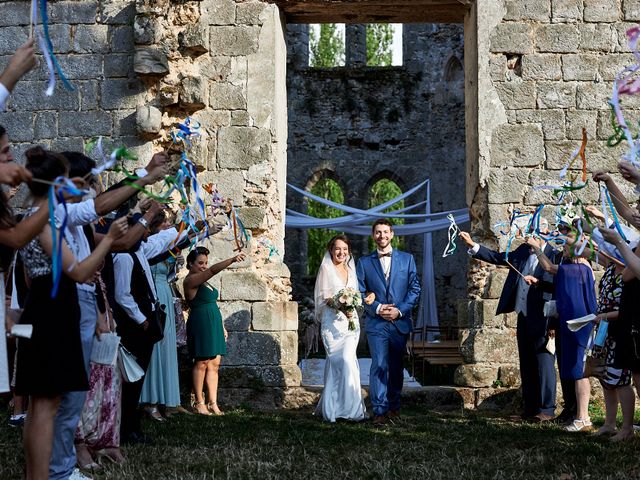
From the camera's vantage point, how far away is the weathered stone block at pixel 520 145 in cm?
877

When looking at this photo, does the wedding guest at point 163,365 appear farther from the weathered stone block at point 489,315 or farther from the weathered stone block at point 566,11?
the weathered stone block at point 566,11

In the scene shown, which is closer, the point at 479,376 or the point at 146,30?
the point at 479,376

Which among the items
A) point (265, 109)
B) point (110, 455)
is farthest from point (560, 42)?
point (110, 455)

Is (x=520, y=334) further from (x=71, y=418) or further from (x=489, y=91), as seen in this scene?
(x=71, y=418)

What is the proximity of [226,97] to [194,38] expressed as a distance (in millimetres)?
668

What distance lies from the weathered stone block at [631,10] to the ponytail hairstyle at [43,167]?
6746 millimetres

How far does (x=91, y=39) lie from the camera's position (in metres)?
9.06

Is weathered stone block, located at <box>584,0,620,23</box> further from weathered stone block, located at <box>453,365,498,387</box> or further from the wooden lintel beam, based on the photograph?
weathered stone block, located at <box>453,365,498,387</box>

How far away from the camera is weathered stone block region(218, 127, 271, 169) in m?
8.87

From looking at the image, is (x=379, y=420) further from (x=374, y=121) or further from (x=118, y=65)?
(x=374, y=121)

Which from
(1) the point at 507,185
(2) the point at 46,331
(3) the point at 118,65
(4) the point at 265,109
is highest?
(3) the point at 118,65

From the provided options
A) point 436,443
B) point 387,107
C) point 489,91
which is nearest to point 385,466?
point 436,443

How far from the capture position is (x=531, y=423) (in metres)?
7.56

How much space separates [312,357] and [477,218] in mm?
8061
